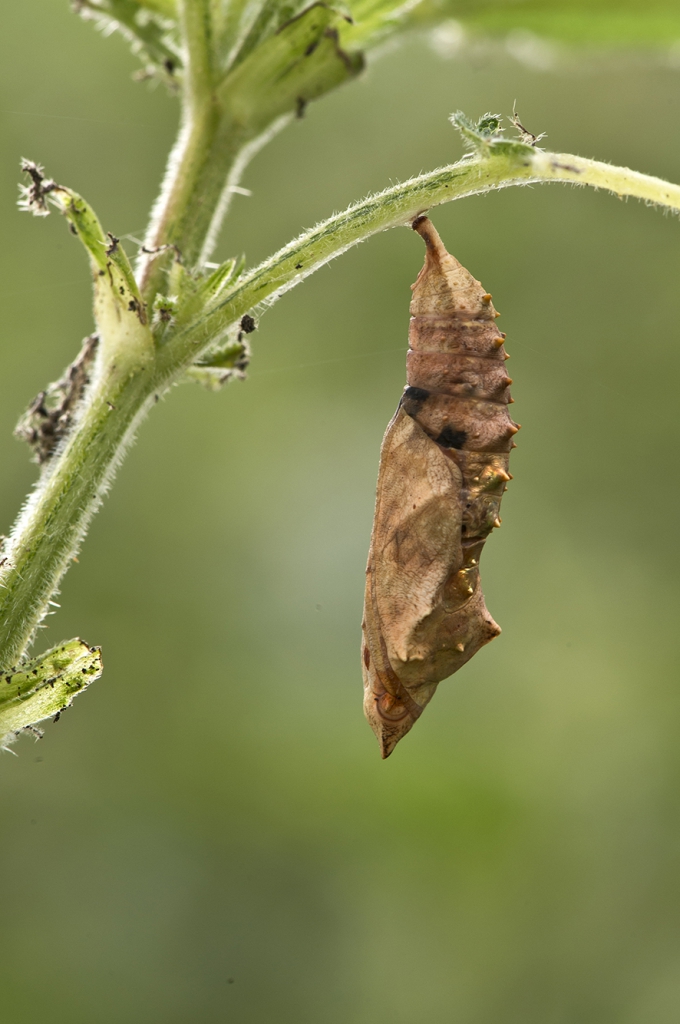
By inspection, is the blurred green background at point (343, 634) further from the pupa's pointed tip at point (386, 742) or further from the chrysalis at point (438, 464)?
the pupa's pointed tip at point (386, 742)

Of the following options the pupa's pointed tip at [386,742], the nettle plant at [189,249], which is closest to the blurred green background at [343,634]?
the nettle plant at [189,249]

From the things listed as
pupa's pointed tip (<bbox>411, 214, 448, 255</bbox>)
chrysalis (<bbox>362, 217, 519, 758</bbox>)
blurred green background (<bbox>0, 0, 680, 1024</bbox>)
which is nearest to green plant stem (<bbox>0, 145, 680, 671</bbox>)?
pupa's pointed tip (<bbox>411, 214, 448, 255</bbox>)

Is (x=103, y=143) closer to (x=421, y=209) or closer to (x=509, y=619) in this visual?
(x=509, y=619)

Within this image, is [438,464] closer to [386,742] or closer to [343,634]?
[386,742]

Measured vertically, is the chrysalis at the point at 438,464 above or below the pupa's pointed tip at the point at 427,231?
below

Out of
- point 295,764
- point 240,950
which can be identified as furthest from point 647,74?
point 240,950
